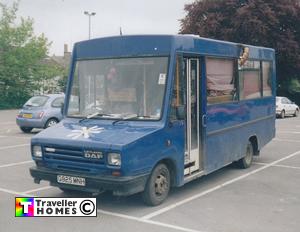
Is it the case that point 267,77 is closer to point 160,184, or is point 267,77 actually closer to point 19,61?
point 160,184

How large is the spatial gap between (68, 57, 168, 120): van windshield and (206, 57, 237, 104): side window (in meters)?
1.50

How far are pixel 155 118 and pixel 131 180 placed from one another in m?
1.19

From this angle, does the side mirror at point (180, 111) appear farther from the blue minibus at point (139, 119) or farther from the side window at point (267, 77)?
the side window at point (267, 77)

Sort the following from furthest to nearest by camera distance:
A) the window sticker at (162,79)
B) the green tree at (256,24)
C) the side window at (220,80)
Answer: the green tree at (256,24) < the side window at (220,80) < the window sticker at (162,79)

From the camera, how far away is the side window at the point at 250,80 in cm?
1052

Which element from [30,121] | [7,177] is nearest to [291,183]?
[7,177]

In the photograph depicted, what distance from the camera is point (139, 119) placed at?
7562 millimetres

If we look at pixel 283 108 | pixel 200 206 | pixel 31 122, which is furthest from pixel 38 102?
pixel 283 108

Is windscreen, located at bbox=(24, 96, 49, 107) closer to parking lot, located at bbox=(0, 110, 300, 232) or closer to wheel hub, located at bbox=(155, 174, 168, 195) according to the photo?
parking lot, located at bbox=(0, 110, 300, 232)

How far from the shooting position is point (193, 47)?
8.27 m

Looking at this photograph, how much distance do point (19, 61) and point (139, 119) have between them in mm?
33573

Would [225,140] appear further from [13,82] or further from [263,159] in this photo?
[13,82]

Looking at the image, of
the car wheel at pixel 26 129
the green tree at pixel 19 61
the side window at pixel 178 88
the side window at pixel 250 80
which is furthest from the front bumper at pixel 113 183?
the green tree at pixel 19 61

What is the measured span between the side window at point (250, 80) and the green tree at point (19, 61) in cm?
3061
